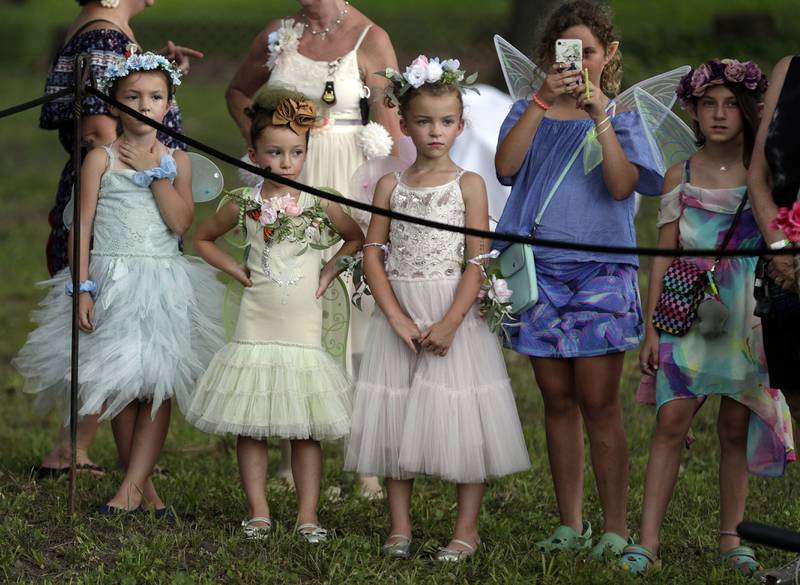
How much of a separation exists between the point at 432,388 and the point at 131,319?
4.02ft

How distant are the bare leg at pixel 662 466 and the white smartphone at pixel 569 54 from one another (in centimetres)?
122

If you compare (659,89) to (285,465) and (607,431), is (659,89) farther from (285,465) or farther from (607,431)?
(285,465)

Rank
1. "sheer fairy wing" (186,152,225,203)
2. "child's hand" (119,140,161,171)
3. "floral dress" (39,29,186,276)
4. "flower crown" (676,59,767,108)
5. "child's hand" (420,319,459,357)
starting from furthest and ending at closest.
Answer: "floral dress" (39,29,186,276) → "sheer fairy wing" (186,152,225,203) → "child's hand" (119,140,161,171) → "child's hand" (420,319,459,357) → "flower crown" (676,59,767,108)

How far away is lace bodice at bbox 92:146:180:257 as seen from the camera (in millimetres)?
5238

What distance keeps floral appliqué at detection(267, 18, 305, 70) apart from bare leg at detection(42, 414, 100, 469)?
1.82 meters

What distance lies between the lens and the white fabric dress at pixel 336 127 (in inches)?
231

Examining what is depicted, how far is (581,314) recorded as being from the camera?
4797 mm

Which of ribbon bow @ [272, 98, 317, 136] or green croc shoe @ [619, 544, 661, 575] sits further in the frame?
ribbon bow @ [272, 98, 317, 136]

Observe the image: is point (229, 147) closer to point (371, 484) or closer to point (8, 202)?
point (8, 202)

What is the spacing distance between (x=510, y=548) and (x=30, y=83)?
17.8 meters

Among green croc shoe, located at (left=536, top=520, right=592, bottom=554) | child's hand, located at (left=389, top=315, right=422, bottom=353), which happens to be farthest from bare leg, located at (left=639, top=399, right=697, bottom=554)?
child's hand, located at (left=389, top=315, right=422, bottom=353)

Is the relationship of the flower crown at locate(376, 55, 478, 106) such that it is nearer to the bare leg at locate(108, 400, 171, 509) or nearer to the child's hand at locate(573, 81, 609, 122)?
the child's hand at locate(573, 81, 609, 122)

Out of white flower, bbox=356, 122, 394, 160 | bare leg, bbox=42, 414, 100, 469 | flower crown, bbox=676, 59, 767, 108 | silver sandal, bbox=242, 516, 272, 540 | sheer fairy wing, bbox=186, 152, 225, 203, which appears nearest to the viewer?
flower crown, bbox=676, 59, 767, 108

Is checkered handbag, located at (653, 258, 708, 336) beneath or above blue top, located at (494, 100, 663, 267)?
beneath
